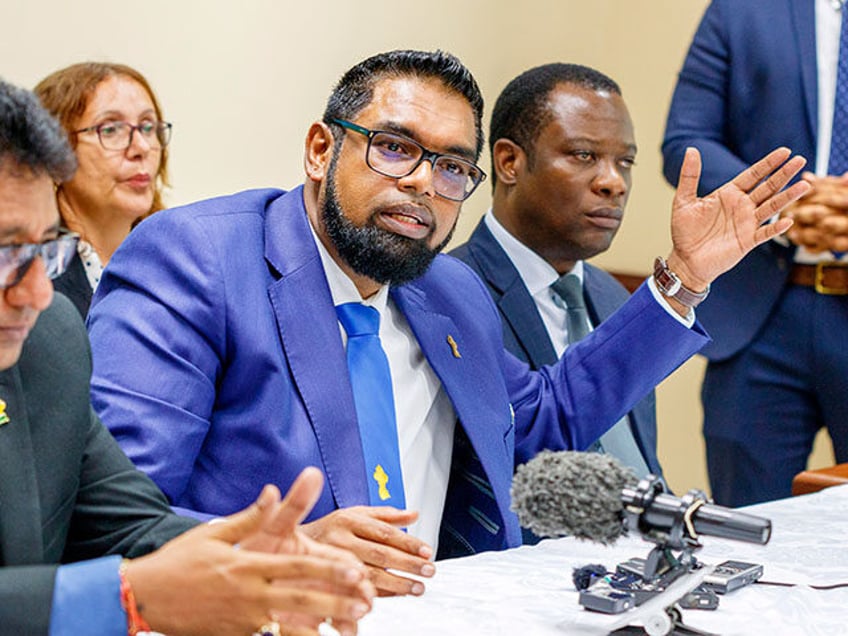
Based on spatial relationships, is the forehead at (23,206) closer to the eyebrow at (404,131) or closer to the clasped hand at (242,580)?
the clasped hand at (242,580)

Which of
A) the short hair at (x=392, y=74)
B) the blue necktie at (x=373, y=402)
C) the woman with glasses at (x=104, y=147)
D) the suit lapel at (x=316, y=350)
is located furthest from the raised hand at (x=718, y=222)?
the woman with glasses at (x=104, y=147)

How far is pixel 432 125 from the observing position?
239cm

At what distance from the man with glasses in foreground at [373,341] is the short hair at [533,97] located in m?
0.81

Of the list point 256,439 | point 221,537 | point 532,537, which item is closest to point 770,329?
point 532,537

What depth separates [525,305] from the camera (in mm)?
3082

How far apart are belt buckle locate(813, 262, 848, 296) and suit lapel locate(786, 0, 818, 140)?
400 millimetres

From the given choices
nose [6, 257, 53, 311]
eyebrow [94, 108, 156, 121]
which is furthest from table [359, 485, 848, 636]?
eyebrow [94, 108, 156, 121]

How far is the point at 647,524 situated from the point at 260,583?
544 mm

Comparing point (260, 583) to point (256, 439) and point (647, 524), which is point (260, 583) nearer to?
point (647, 524)

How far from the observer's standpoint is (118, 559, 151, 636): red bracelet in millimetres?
1305

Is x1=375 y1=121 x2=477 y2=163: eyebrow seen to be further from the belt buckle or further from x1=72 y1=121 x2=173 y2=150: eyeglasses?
the belt buckle

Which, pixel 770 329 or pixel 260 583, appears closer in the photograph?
pixel 260 583

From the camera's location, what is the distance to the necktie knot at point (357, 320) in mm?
2320

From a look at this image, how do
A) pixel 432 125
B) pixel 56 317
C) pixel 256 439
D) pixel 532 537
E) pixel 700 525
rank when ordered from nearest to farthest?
pixel 700 525 → pixel 56 317 → pixel 256 439 → pixel 432 125 → pixel 532 537
